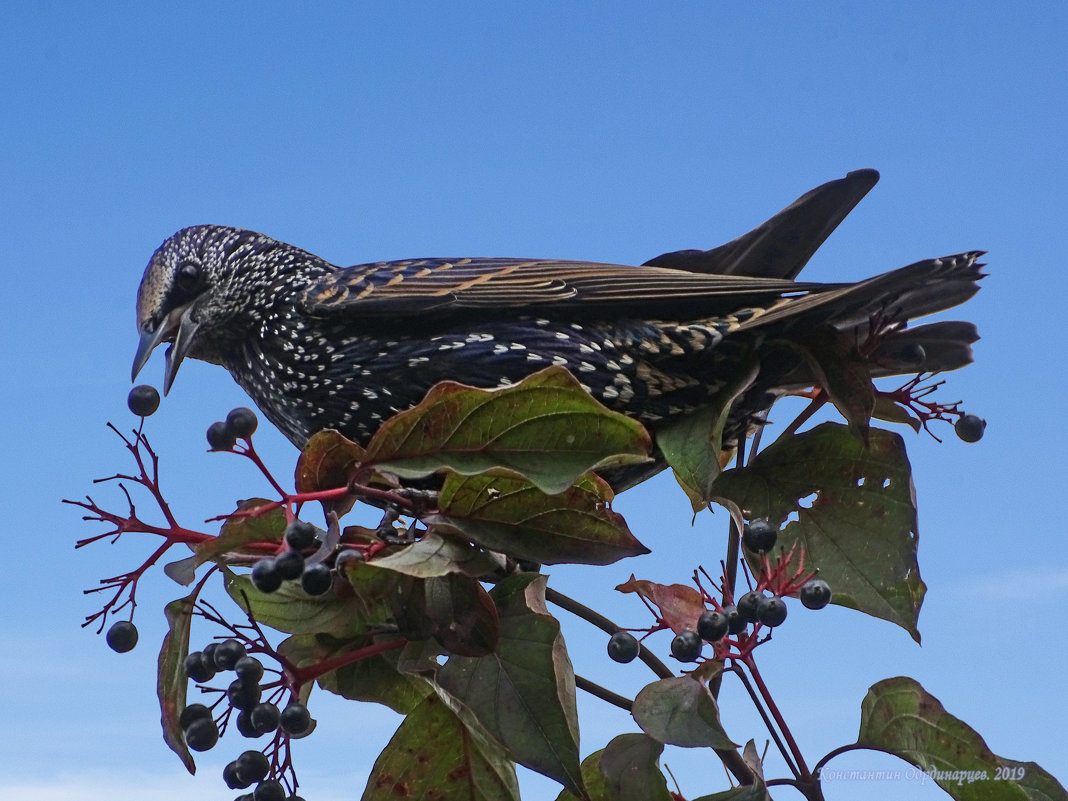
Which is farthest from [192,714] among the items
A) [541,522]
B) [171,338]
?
[171,338]

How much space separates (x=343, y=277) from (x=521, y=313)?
1.93 feet

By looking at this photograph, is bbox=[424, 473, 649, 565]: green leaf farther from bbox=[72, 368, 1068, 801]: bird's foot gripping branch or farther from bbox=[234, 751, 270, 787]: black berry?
bbox=[234, 751, 270, 787]: black berry

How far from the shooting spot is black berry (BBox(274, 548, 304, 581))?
1.74 meters

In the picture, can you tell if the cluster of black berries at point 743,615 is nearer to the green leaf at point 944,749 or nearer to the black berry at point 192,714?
the green leaf at point 944,749

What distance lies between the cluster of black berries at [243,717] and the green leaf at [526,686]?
0.97 ft

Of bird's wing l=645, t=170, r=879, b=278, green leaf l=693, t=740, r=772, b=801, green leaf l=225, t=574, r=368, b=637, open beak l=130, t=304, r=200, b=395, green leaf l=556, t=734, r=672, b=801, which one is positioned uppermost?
open beak l=130, t=304, r=200, b=395

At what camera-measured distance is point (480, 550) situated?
1878 millimetres

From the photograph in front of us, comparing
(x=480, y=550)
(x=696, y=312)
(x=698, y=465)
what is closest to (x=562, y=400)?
(x=480, y=550)

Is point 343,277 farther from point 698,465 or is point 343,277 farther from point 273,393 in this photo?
point 698,465

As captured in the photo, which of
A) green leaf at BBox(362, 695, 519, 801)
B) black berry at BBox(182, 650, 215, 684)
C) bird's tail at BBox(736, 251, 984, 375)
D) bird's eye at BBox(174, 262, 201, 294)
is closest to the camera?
black berry at BBox(182, 650, 215, 684)

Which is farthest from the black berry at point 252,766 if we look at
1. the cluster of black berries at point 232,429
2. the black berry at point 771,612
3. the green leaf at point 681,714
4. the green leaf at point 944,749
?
the green leaf at point 944,749

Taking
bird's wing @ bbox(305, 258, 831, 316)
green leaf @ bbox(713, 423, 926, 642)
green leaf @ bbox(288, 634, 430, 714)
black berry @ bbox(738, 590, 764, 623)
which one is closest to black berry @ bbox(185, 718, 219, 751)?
green leaf @ bbox(288, 634, 430, 714)

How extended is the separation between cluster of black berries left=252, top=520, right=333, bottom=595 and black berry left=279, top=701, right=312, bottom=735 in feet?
0.90

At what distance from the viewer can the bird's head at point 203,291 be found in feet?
10.4
